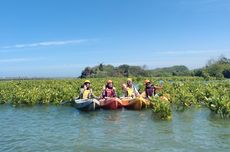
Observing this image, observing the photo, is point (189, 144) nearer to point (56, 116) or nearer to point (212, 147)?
point (212, 147)

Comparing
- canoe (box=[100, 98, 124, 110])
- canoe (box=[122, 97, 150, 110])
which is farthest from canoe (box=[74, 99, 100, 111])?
canoe (box=[122, 97, 150, 110])

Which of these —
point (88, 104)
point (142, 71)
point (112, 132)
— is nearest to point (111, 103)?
point (88, 104)

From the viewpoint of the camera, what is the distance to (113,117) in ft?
64.2

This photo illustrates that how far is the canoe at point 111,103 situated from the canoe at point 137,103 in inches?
13.1

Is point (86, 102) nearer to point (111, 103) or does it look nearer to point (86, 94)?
point (111, 103)

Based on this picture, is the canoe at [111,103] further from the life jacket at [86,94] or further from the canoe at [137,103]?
the life jacket at [86,94]

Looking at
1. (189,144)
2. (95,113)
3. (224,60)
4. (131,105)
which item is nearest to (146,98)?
(131,105)

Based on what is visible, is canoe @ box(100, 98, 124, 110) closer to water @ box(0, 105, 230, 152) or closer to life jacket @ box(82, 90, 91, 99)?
water @ box(0, 105, 230, 152)

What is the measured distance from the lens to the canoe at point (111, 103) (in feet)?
70.8

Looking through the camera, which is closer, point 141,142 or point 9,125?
point 141,142

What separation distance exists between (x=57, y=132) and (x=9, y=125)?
3352 mm

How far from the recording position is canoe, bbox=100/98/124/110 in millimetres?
21594

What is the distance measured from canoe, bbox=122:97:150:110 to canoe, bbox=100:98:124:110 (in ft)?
1.09

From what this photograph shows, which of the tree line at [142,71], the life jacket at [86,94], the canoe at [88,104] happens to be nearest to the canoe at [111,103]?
the canoe at [88,104]
